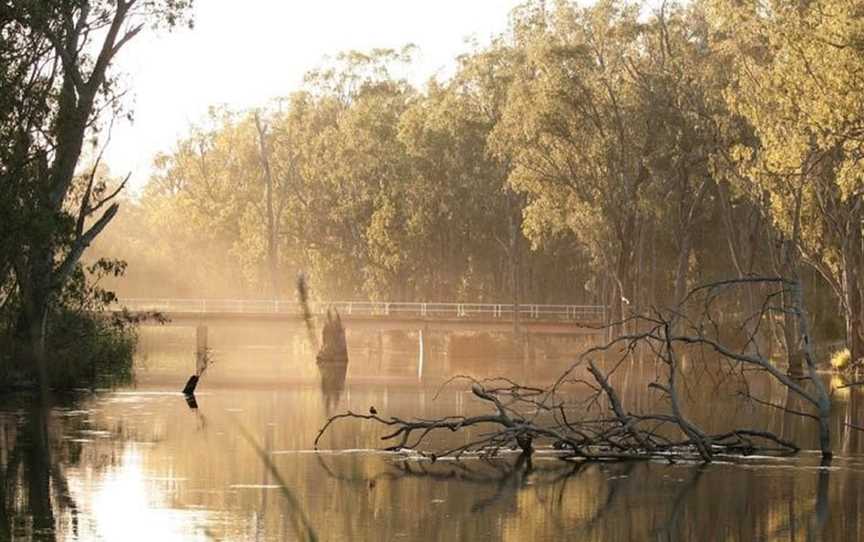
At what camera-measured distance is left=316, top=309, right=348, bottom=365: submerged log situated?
3123 inches

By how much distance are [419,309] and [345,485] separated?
80.3 metres

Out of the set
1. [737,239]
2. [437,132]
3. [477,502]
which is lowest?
[477,502]

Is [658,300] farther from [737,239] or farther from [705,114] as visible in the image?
[705,114]

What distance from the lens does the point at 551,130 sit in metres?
83.6

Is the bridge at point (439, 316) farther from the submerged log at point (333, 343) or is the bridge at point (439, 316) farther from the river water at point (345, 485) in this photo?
the river water at point (345, 485)

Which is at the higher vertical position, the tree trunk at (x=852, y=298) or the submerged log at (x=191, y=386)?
the tree trunk at (x=852, y=298)

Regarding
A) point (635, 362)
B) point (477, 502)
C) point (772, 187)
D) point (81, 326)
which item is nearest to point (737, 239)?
point (635, 362)

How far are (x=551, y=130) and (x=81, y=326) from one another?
34.2 m

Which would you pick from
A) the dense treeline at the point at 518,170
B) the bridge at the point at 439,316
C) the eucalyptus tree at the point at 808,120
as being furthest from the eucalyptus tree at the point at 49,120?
the bridge at the point at 439,316

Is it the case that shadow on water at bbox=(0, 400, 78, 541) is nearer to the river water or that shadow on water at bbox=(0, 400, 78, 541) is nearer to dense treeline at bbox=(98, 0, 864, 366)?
the river water

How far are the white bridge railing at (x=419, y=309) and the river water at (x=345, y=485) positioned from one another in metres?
53.1

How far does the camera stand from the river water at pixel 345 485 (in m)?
23.2

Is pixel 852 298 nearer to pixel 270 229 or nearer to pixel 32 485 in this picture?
pixel 32 485

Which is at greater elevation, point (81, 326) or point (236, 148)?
point (236, 148)
